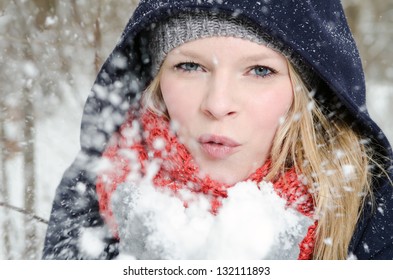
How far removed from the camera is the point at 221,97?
45.9 inches

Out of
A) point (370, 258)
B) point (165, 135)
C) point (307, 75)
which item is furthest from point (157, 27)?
point (370, 258)

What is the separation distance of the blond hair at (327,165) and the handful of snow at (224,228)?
8 centimetres

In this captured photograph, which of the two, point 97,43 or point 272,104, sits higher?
point 97,43

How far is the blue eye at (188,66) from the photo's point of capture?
125 centimetres

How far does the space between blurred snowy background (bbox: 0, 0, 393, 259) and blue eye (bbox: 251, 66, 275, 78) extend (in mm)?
1417

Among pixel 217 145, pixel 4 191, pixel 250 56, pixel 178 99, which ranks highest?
pixel 250 56

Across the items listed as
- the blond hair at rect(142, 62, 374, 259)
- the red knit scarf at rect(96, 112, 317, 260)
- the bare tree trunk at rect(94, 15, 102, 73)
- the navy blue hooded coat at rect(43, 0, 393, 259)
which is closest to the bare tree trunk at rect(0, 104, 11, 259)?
the bare tree trunk at rect(94, 15, 102, 73)

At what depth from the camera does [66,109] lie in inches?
106

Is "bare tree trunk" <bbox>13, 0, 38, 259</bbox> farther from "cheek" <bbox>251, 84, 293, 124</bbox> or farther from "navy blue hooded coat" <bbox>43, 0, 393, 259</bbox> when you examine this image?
"cheek" <bbox>251, 84, 293, 124</bbox>

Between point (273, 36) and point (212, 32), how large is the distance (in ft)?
0.47

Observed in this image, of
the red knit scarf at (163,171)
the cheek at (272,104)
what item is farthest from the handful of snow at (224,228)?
the cheek at (272,104)

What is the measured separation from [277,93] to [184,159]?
31 cm

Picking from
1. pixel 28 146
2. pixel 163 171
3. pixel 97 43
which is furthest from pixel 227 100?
pixel 28 146

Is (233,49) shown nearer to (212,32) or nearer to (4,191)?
(212,32)
